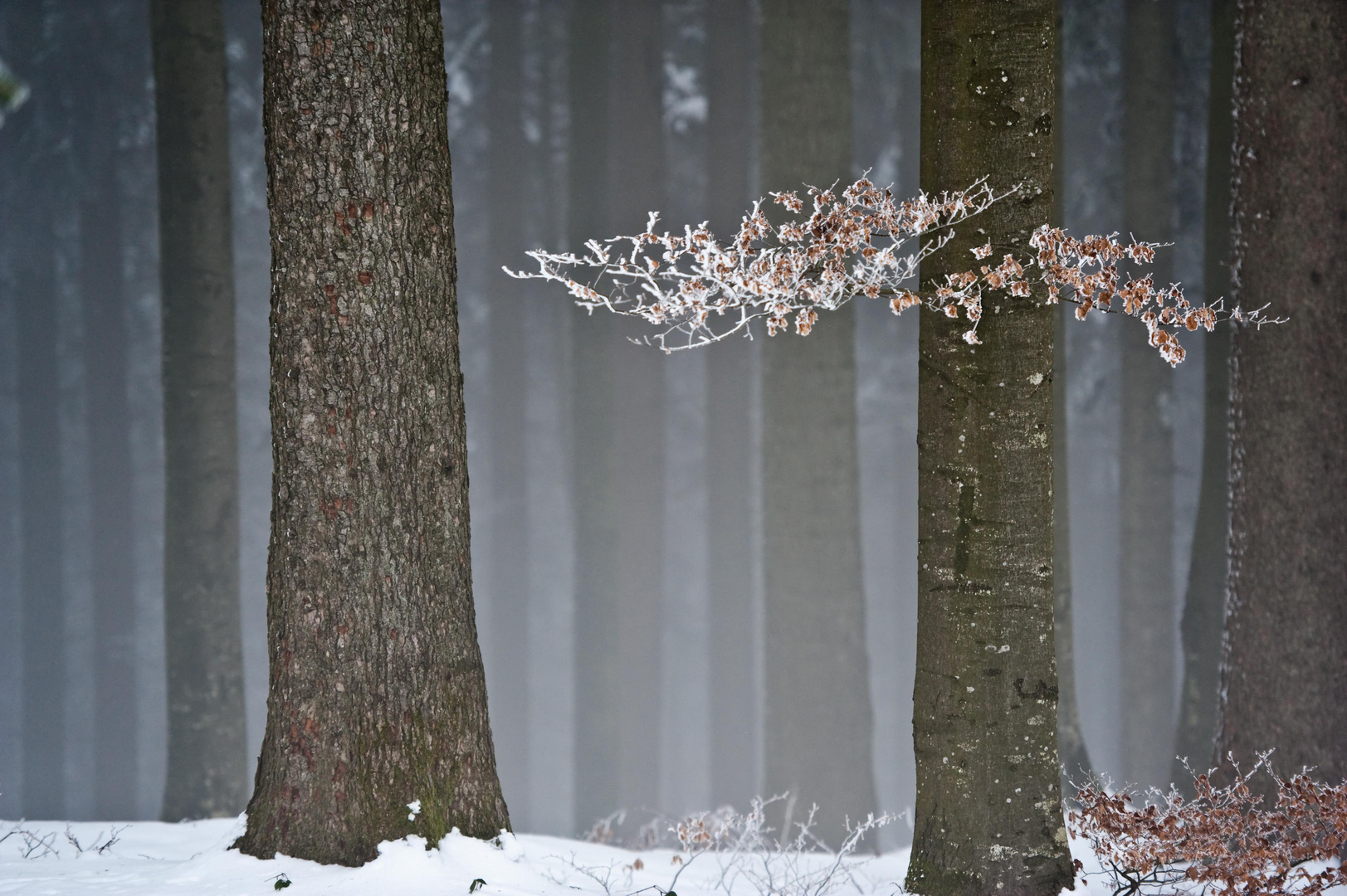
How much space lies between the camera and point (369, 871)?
384 centimetres

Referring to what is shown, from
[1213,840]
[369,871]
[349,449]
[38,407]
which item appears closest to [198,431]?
[349,449]

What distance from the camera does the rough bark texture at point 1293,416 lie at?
5812mm

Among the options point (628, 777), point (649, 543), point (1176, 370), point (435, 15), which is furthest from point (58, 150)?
point (1176, 370)

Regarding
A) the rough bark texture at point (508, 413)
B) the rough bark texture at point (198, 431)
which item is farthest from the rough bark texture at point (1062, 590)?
the rough bark texture at point (508, 413)

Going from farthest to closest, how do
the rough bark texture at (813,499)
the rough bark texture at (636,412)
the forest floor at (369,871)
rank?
the rough bark texture at (636,412), the rough bark texture at (813,499), the forest floor at (369,871)

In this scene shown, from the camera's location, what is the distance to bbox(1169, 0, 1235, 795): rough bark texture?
877cm

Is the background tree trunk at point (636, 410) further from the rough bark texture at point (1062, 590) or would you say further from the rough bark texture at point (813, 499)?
the rough bark texture at point (1062, 590)

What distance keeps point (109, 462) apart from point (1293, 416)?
56.9 feet

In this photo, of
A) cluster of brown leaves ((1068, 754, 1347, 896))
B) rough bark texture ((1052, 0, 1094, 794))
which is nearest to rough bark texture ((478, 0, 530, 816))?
rough bark texture ((1052, 0, 1094, 794))

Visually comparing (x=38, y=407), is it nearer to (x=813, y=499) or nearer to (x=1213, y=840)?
(x=813, y=499)

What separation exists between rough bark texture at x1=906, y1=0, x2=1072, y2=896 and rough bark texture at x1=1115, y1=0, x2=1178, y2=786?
8.45m

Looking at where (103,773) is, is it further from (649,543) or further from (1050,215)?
(1050,215)

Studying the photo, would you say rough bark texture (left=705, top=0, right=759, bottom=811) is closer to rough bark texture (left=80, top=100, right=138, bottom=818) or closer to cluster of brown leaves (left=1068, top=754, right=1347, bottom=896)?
rough bark texture (left=80, top=100, right=138, bottom=818)

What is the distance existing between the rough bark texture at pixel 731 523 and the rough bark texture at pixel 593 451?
7.81 ft
